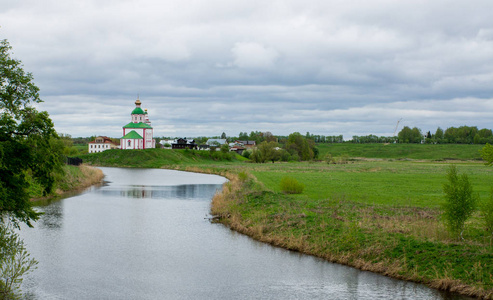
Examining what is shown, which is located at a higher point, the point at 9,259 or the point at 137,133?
the point at 137,133

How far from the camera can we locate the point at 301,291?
62.2 feet

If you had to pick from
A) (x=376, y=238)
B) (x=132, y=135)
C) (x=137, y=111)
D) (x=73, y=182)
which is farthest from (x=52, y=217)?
(x=137, y=111)

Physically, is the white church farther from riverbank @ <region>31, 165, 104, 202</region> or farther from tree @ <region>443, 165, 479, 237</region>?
tree @ <region>443, 165, 479, 237</region>

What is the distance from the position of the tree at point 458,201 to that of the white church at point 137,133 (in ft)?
461

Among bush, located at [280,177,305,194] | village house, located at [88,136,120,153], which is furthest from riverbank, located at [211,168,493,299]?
village house, located at [88,136,120,153]

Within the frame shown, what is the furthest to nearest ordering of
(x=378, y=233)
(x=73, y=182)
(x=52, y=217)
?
(x=73, y=182) → (x=52, y=217) → (x=378, y=233)

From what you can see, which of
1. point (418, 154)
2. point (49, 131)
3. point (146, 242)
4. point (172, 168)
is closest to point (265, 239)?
point (146, 242)

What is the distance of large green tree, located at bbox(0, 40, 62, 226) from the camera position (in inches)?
656

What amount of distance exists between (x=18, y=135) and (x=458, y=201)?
19.4 m

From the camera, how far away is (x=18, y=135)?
1750cm

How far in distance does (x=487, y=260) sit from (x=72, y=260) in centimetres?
1960

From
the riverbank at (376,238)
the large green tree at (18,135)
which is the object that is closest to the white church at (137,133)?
the riverbank at (376,238)

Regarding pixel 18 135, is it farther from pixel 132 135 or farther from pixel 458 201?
pixel 132 135

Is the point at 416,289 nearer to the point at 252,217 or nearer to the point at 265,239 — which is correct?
the point at 265,239
